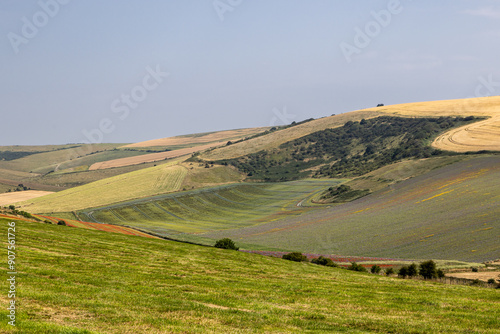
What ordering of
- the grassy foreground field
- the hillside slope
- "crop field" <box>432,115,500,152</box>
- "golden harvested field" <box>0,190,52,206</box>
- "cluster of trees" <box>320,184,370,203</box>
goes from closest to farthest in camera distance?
the grassy foreground field < "cluster of trees" <box>320,184,370,203</box> < "crop field" <box>432,115,500,152</box> < the hillside slope < "golden harvested field" <box>0,190,52,206</box>

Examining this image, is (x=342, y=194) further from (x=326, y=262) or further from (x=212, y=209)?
(x=326, y=262)

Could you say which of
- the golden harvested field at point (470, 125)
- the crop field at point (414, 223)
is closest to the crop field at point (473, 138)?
the golden harvested field at point (470, 125)

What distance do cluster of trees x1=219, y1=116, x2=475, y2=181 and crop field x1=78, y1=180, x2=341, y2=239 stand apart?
1524cm

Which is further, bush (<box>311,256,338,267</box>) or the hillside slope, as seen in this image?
the hillside slope

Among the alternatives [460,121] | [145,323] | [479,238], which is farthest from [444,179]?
[145,323]

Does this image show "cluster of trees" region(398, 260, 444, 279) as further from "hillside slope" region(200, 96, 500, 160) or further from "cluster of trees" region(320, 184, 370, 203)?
"hillside slope" region(200, 96, 500, 160)

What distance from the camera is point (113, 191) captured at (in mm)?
145625

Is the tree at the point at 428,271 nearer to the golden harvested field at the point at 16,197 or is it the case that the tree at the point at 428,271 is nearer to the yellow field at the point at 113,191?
the yellow field at the point at 113,191

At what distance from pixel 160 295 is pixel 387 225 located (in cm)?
5876

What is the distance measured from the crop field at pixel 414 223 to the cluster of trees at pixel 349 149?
37880 mm

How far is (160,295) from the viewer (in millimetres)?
21078

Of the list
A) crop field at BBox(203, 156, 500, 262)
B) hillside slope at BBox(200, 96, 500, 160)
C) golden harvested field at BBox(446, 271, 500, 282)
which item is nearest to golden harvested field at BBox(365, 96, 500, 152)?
hillside slope at BBox(200, 96, 500, 160)

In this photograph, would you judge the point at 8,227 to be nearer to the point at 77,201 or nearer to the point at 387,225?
the point at 387,225

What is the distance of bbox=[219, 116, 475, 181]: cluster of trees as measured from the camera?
14838cm
